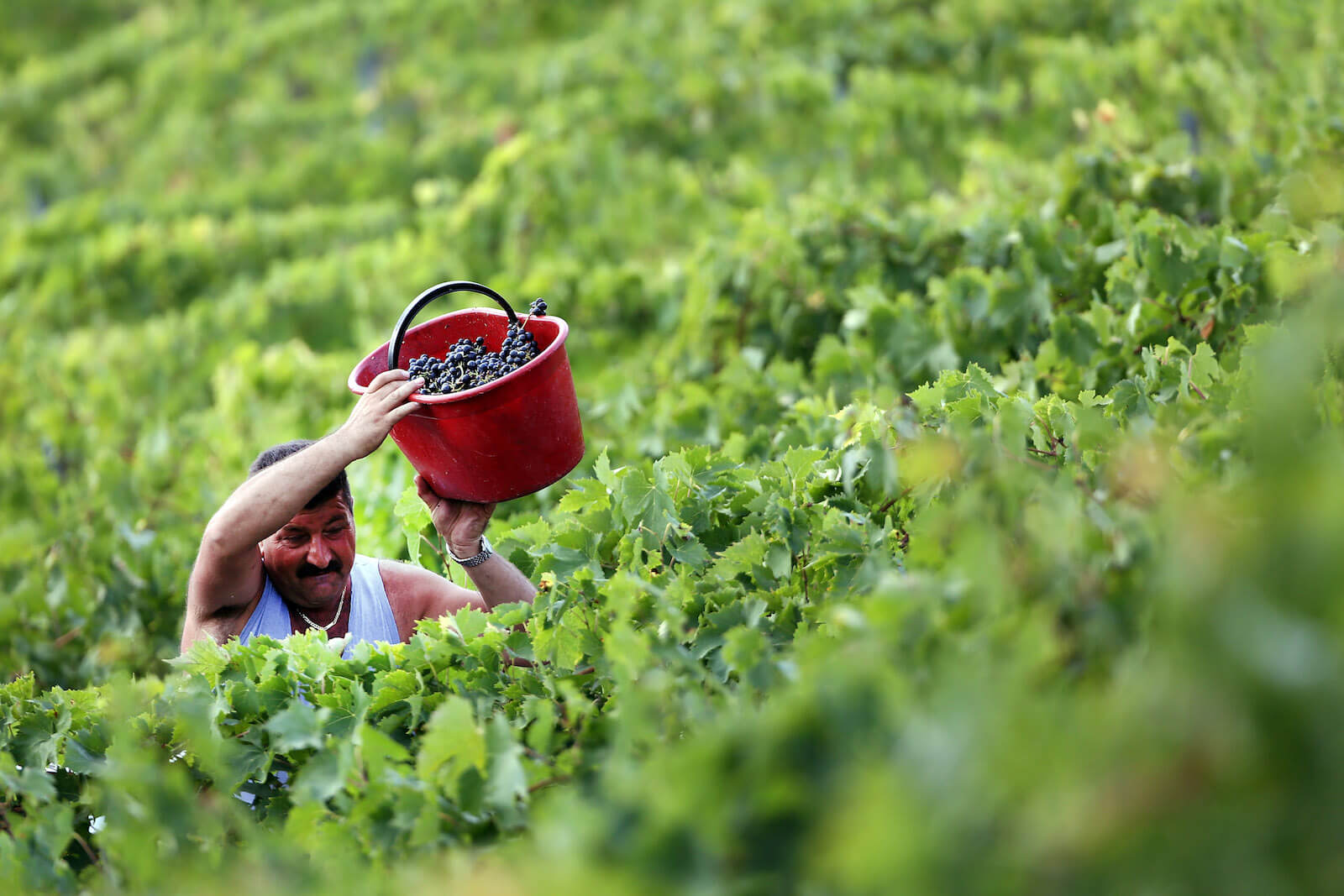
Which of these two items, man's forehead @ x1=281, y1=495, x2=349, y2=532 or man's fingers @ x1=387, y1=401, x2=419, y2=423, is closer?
man's fingers @ x1=387, y1=401, x2=419, y2=423

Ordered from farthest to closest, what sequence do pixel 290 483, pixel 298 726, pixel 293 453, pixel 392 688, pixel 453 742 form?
pixel 293 453, pixel 290 483, pixel 392 688, pixel 298 726, pixel 453 742

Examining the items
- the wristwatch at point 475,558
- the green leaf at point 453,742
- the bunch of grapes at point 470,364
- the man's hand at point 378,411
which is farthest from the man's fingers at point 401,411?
the green leaf at point 453,742

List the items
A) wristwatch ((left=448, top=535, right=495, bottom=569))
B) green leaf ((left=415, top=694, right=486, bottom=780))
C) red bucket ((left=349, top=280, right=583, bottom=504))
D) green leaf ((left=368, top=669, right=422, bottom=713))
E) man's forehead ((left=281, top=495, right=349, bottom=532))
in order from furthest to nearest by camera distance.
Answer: man's forehead ((left=281, top=495, right=349, bottom=532)) → wristwatch ((left=448, top=535, right=495, bottom=569)) → red bucket ((left=349, top=280, right=583, bottom=504)) → green leaf ((left=368, top=669, right=422, bottom=713)) → green leaf ((left=415, top=694, right=486, bottom=780))

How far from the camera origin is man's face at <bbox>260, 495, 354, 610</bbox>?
289 centimetres

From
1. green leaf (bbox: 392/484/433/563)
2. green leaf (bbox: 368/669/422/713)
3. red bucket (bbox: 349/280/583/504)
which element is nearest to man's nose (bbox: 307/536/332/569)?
green leaf (bbox: 392/484/433/563)

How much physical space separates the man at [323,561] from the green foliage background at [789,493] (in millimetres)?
165

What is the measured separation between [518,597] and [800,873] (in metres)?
1.68

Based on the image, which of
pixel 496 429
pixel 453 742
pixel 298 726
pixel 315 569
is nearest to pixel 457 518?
pixel 496 429

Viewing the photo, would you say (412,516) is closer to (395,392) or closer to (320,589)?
(320,589)

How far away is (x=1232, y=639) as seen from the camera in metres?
1.05

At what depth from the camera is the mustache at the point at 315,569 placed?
2920 mm

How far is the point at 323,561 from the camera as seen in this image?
9.46ft

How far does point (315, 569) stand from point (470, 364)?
0.65 m

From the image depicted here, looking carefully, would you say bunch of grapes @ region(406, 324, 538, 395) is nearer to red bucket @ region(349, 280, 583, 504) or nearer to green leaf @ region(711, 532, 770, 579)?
red bucket @ region(349, 280, 583, 504)
